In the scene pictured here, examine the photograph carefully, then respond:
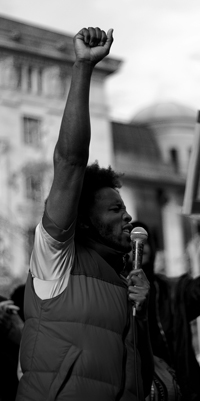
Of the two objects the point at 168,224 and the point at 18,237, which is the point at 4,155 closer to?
the point at 18,237

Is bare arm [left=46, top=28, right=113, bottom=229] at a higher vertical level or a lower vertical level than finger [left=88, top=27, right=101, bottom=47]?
lower

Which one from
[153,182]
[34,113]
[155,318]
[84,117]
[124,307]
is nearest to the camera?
[84,117]

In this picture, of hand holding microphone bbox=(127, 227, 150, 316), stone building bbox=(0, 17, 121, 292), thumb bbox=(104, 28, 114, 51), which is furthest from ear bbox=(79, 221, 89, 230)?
stone building bbox=(0, 17, 121, 292)

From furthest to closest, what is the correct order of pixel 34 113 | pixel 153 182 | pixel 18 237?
pixel 153 182 < pixel 34 113 < pixel 18 237

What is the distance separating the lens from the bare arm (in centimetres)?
223

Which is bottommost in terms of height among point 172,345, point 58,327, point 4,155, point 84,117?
point 172,345

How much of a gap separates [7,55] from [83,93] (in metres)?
24.9

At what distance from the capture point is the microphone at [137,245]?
7.64 ft

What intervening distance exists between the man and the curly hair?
9.0 inches

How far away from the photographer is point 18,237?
24.9m

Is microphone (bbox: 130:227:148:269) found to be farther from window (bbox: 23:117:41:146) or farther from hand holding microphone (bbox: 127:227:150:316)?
window (bbox: 23:117:41:146)

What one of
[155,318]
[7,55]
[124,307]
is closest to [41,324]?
[124,307]

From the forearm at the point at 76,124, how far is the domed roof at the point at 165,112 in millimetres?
31038

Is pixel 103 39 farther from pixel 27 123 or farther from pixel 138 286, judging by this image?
pixel 27 123
